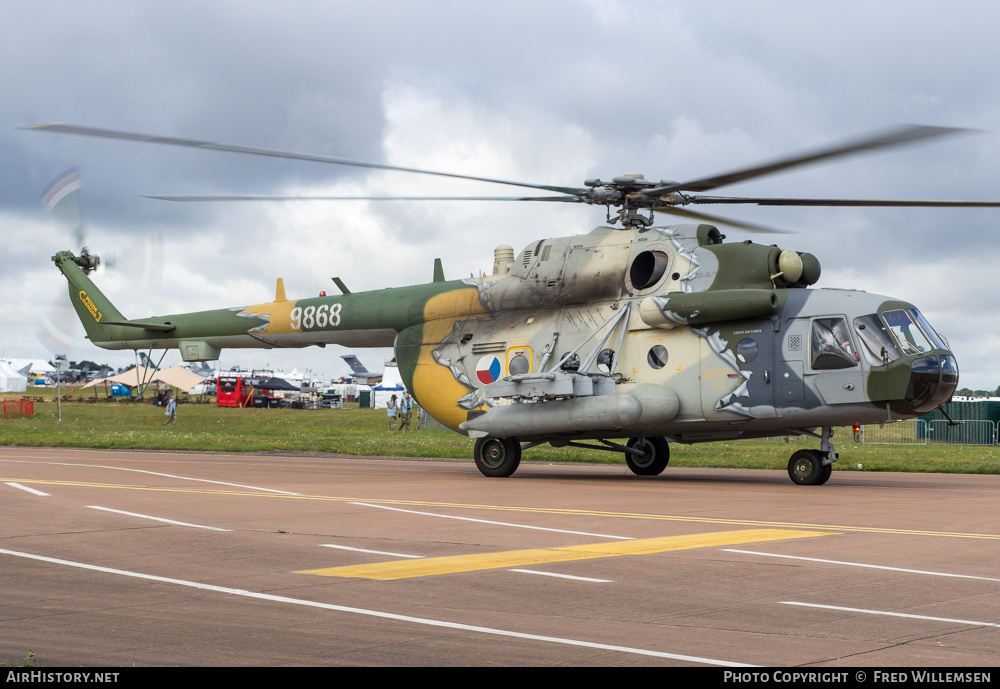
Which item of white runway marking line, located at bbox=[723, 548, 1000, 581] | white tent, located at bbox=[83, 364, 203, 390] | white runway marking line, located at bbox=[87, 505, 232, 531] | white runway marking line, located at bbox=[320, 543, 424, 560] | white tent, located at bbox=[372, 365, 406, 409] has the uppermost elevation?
white tent, located at bbox=[83, 364, 203, 390]

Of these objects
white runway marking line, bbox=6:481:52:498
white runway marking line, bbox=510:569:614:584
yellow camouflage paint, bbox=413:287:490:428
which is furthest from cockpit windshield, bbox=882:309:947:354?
white runway marking line, bbox=6:481:52:498

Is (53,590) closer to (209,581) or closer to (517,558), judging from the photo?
(209,581)

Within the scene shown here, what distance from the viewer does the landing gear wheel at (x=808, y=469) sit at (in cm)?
1820

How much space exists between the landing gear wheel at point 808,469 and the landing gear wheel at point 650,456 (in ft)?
12.1

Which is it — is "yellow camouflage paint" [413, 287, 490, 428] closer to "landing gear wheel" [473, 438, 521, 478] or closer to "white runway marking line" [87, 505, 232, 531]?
"landing gear wheel" [473, 438, 521, 478]

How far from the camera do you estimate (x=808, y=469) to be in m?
18.3

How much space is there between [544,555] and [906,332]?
1028 cm

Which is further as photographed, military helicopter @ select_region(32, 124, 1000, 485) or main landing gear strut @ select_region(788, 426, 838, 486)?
main landing gear strut @ select_region(788, 426, 838, 486)

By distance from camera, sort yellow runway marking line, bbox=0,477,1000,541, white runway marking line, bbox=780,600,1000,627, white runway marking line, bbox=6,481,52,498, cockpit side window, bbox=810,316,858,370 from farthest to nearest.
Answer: cockpit side window, bbox=810,316,858,370 → white runway marking line, bbox=6,481,52,498 → yellow runway marking line, bbox=0,477,1000,541 → white runway marking line, bbox=780,600,1000,627

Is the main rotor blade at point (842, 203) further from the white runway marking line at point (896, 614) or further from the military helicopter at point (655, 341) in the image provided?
the white runway marking line at point (896, 614)

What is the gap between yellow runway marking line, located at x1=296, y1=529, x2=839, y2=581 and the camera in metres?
8.39

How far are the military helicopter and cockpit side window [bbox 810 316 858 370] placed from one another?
0.02m

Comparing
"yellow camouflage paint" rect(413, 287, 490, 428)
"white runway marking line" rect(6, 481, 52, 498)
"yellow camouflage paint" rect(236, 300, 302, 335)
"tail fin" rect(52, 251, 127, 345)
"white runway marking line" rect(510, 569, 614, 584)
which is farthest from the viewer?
"tail fin" rect(52, 251, 127, 345)
